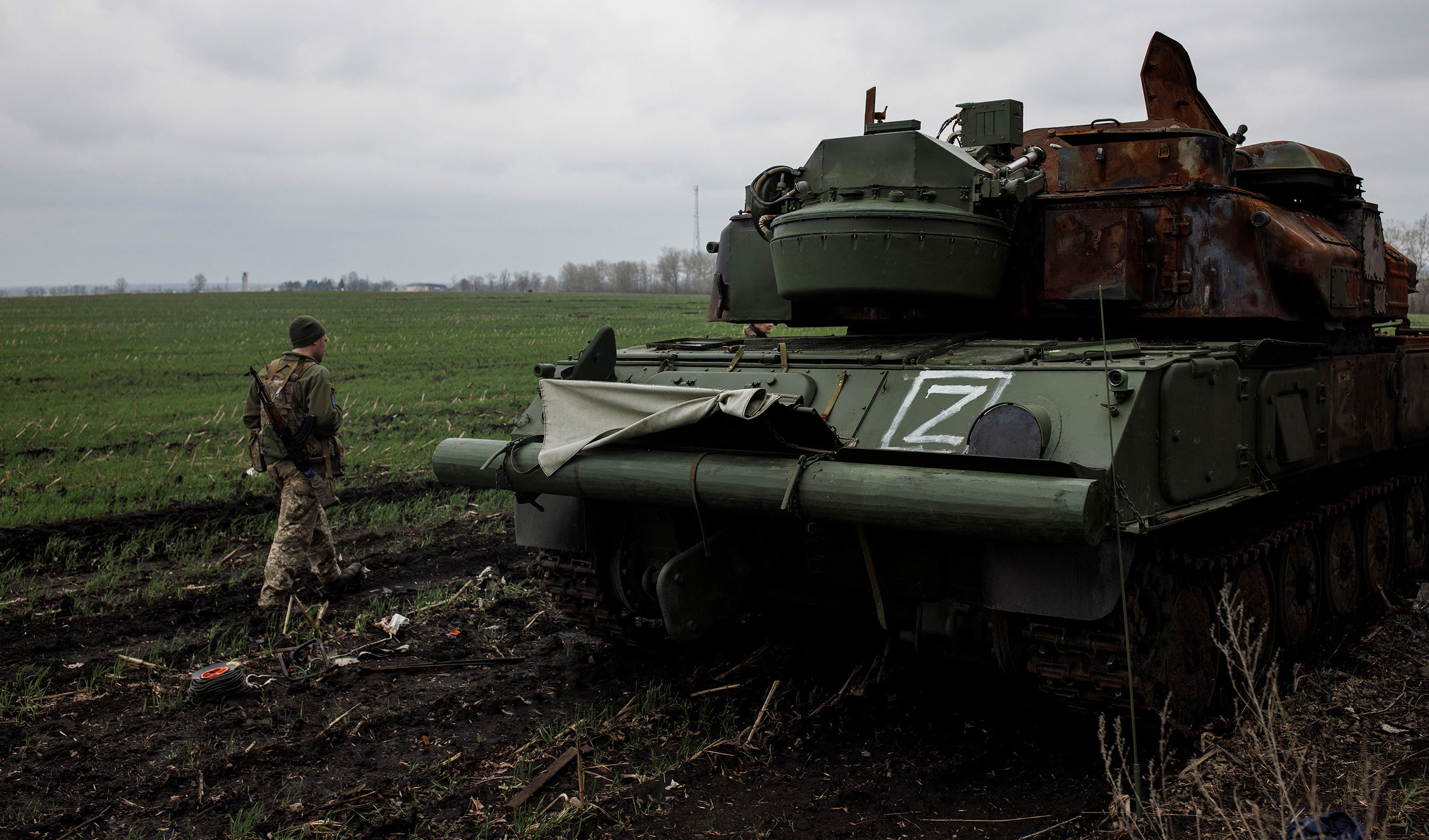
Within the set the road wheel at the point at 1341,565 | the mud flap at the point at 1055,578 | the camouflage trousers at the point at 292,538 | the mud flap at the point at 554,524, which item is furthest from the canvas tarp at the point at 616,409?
the road wheel at the point at 1341,565

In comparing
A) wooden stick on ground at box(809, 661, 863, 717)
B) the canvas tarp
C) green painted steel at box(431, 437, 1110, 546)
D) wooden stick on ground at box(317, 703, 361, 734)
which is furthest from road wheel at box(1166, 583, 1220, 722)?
wooden stick on ground at box(317, 703, 361, 734)

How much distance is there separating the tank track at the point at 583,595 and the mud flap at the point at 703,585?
79 cm

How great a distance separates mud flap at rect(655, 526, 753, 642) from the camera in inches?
197

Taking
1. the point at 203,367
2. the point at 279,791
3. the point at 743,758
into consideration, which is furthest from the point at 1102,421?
the point at 203,367

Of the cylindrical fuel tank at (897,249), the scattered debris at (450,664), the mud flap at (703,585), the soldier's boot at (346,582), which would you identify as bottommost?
the scattered debris at (450,664)

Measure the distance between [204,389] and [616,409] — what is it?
15.9m

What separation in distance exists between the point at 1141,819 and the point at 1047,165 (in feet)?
12.4

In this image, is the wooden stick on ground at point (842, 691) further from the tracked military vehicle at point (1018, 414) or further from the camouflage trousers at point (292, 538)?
the camouflage trousers at point (292, 538)

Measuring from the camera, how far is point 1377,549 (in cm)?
720

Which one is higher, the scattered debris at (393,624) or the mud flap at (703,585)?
the mud flap at (703,585)

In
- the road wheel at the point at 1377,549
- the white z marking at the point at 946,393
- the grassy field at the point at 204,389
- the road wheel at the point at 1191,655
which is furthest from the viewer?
the grassy field at the point at 204,389

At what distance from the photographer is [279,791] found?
4395 mm

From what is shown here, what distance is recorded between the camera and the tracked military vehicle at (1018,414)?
166 inches

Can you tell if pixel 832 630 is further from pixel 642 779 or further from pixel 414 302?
pixel 414 302
